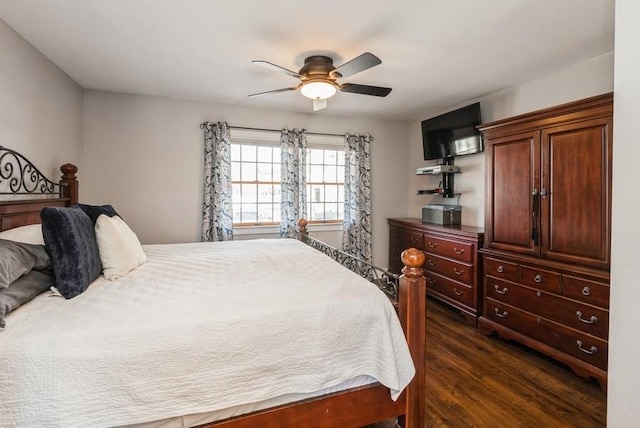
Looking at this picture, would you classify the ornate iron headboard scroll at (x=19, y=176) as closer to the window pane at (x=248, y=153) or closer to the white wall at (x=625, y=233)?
the window pane at (x=248, y=153)

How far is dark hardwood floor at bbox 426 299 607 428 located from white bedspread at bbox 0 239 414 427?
798 mm

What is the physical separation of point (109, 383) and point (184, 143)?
10.5 ft

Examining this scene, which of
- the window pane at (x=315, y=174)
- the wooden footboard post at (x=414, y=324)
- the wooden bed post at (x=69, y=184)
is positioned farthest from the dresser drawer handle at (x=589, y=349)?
the wooden bed post at (x=69, y=184)

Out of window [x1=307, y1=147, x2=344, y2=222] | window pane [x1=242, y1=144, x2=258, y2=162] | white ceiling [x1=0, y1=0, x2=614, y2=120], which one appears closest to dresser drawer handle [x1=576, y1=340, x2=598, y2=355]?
white ceiling [x1=0, y1=0, x2=614, y2=120]

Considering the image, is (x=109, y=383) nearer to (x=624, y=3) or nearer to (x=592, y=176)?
(x=624, y=3)

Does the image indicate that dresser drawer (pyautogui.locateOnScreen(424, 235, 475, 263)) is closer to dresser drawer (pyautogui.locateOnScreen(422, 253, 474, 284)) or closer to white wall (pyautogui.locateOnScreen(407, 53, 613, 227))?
dresser drawer (pyautogui.locateOnScreen(422, 253, 474, 284))

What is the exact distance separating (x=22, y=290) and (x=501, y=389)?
9.41 ft

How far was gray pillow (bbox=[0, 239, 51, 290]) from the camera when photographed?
54.0 inches

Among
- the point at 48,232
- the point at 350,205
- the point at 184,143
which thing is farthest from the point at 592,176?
the point at 184,143

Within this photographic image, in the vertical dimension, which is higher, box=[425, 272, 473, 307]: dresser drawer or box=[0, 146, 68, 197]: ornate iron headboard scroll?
box=[0, 146, 68, 197]: ornate iron headboard scroll

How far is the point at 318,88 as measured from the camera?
2.56 m

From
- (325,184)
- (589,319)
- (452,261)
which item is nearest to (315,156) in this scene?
(325,184)

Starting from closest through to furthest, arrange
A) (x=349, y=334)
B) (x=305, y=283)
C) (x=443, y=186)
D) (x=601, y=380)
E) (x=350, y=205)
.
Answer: (x=349, y=334) → (x=305, y=283) → (x=601, y=380) → (x=443, y=186) → (x=350, y=205)

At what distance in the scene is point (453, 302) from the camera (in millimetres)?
3533
